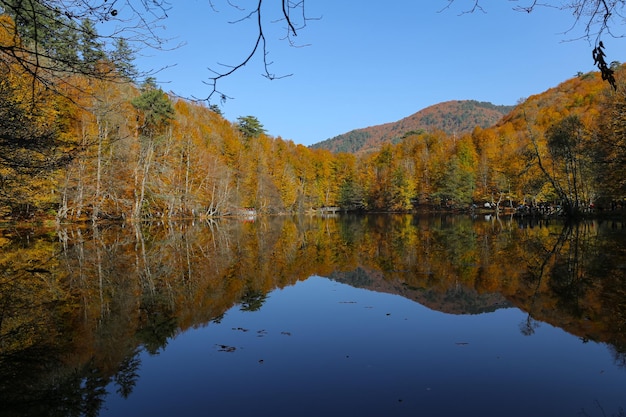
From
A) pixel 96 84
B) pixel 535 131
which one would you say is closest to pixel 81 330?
pixel 96 84

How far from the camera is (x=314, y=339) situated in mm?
6492

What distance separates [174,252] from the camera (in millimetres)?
16250

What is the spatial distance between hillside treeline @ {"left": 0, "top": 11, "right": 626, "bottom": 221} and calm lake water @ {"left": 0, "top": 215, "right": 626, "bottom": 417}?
9.97 ft

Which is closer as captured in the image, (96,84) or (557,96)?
(96,84)

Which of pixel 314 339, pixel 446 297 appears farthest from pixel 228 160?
pixel 314 339

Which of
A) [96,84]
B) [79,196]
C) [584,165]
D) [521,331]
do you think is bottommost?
[521,331]

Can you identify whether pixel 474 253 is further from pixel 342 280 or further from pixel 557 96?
pixel 557 96

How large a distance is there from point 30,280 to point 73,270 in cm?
160

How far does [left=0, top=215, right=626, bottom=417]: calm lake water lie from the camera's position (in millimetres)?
4285

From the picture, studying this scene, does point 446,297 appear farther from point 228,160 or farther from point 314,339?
point 228,160

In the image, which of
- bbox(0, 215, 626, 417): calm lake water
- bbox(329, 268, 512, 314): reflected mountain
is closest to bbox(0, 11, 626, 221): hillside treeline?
bbox(0, 215, 626, 417): calm lake water

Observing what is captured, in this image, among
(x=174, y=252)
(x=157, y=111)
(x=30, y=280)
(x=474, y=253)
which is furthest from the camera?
(x=157, y=111)

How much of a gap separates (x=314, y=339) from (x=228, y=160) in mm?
53190

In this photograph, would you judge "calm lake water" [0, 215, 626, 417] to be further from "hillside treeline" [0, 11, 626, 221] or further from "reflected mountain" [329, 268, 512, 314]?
"hillside treeline" [0, 11, 626, 221]
